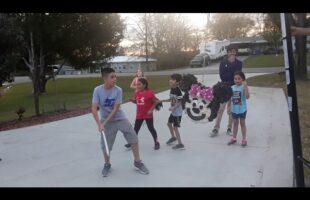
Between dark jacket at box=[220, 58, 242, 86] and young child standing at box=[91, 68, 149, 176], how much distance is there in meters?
2.23

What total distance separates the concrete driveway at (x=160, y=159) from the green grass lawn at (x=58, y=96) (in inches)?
56.9

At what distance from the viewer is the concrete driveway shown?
4680 millimetres

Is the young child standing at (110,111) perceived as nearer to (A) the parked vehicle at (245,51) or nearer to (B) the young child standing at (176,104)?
(B) the young child standing at (176,104)

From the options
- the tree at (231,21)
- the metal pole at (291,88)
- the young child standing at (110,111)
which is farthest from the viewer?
the young child standing at (110,111)

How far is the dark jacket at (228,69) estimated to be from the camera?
254 inches

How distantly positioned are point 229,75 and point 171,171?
2.25 m

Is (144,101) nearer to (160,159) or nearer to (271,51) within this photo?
(160,159)

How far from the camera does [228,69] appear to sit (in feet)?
21.5

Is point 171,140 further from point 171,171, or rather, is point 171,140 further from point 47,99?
point 47,99

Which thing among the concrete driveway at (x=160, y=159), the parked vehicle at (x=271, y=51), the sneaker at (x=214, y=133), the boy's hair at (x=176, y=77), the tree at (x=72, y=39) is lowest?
the concrete driveway at (x=160, y=159)

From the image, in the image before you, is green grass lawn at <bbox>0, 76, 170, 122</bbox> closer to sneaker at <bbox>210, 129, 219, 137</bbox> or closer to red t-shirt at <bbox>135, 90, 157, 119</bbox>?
sneaker at <bbox>210, 129, 219, 137</bbox>

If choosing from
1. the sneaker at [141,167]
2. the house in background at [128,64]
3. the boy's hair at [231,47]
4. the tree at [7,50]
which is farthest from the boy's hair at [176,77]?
the tree at [7,50]
